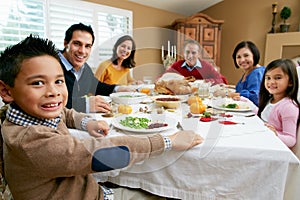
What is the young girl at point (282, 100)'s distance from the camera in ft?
3.62

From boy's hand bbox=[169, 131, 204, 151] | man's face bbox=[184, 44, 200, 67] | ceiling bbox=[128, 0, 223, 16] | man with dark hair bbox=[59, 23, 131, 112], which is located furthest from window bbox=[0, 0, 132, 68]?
boy's hand bbox=[169, 131, 204, 151]

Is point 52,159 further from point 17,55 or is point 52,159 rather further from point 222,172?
point 222,172

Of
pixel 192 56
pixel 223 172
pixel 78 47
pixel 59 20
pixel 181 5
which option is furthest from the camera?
pixel 181 5

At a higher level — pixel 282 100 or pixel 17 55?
pixel 17 55

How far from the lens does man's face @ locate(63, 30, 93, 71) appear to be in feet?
5.01

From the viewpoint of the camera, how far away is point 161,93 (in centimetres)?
174

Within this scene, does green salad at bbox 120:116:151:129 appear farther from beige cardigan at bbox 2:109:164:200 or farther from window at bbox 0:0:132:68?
window at bbox 0:0:132:68

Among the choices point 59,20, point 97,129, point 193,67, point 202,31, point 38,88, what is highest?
point 202,31

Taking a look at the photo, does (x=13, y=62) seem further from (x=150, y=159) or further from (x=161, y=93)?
(x=161, y=93)

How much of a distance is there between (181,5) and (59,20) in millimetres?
2587

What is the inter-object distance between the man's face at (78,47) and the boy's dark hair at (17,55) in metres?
0.87

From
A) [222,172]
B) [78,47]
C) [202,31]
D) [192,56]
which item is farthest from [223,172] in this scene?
[202,31]

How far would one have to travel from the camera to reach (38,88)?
2.14 feet

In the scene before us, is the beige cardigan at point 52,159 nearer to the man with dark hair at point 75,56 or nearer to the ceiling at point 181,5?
the man with dark hair at point 75,56
